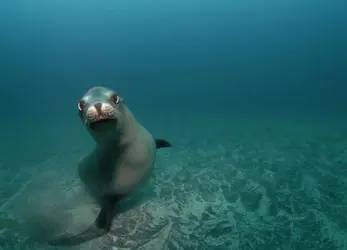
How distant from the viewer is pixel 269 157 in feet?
31.7

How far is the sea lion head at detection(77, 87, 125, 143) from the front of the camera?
3580 millimetres

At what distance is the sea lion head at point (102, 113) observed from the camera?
3580 mm

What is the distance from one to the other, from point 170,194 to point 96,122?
383cm

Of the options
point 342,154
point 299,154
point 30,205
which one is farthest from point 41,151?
point 342,154

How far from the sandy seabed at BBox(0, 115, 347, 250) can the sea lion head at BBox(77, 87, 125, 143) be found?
230 centimetres

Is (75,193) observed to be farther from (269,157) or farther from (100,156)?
(269,157)

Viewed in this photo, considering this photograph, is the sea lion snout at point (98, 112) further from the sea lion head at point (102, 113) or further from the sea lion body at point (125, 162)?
the sea lion body at point (125, 162)

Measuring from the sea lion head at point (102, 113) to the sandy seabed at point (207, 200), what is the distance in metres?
2.30

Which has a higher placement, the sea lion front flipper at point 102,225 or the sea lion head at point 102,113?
the sea lion head at point 102,113

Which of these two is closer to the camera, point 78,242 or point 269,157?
point 78,242

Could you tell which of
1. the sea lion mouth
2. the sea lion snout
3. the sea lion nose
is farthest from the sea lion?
the sea lion nose

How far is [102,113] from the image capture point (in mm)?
3604

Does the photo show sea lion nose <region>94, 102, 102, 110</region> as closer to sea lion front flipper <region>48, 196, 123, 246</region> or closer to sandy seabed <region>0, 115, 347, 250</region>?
sea lion front flipper <region>48, 196, 123, 246</region>

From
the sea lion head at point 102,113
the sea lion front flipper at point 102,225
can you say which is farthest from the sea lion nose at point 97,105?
the sea lion front flipper at point 102,225
